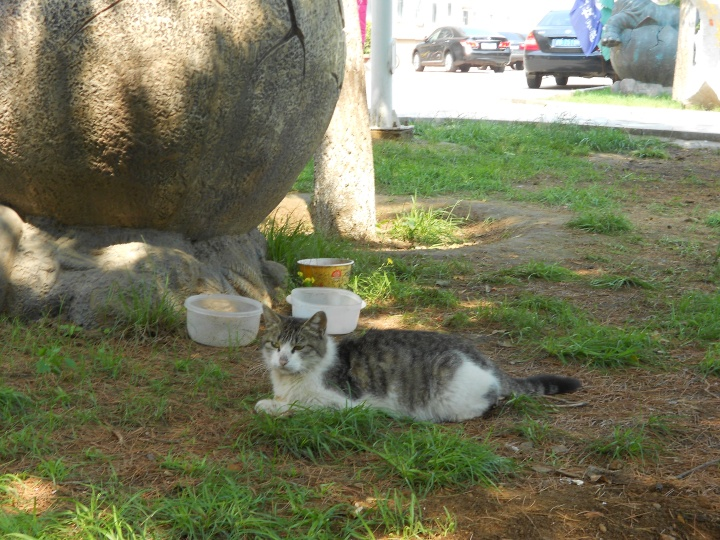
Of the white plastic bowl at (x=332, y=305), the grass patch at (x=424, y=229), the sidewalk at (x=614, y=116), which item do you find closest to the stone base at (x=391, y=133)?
the sidewalk at (x=614, y=116)

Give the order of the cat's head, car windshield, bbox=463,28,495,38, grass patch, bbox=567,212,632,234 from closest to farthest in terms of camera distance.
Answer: the cat's head → grass patch, bbox=567,212,632,234 → car windshield, bbox=463,28,495,38

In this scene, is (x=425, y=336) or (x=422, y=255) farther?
(x=422, y=255)

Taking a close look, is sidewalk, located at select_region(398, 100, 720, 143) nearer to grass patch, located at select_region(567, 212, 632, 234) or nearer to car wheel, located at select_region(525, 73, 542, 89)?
car wheel, located at select_region(525, 73, 542, 89)

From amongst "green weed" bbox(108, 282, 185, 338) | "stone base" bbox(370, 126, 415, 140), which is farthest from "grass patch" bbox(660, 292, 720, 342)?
"stone base" bbox(370, 126, 415, 140)

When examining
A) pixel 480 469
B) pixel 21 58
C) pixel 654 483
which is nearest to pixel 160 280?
pixel 21 58

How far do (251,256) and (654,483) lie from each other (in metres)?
3.26

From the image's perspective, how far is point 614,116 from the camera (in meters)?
15.9

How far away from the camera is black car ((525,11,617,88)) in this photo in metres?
22.9

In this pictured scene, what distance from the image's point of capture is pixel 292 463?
3404mm

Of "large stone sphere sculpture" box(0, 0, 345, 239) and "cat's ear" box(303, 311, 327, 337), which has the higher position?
"large stone sphere sculpture" box(0, 0, 345, 239)

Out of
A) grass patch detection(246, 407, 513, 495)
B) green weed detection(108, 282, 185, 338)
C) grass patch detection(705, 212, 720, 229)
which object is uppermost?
green weed detection(108, 282, 185, 338)

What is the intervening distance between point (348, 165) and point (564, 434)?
4400mm

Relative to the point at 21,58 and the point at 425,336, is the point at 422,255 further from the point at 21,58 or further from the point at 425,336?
the point at 21,58

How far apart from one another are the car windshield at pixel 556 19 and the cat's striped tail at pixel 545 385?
69.1 ft
